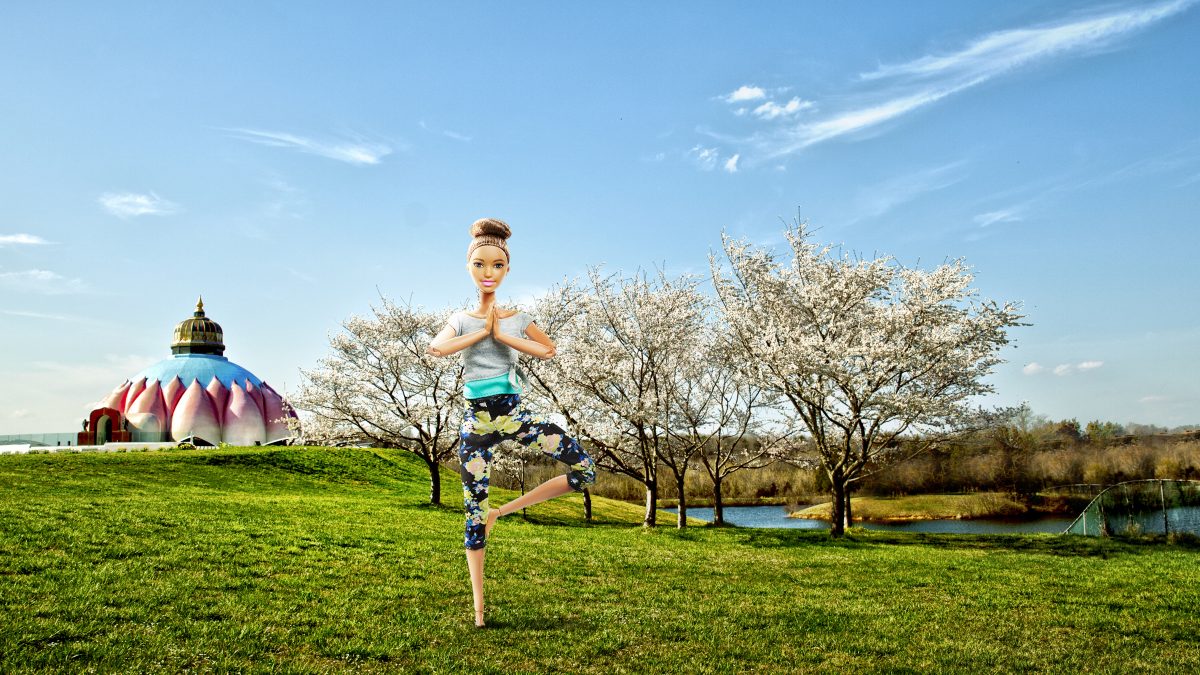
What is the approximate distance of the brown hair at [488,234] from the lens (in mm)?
7191

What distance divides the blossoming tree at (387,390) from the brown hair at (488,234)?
21479mm

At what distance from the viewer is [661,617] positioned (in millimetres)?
8164

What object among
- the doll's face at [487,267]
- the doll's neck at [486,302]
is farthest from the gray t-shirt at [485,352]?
the doll's face at [487,267]

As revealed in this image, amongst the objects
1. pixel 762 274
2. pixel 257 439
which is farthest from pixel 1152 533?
pixel 257 439

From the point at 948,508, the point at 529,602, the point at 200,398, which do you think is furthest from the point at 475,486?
the point at 200,398

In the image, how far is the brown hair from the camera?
7191mm

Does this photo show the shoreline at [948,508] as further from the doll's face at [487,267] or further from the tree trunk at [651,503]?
the doll's face at [487,267]

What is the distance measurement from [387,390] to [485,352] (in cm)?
2402

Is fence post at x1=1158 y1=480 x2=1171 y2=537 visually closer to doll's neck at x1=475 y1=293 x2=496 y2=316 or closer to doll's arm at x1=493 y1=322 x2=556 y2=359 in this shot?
doll's arm at x1=493 y1=322 x2=556 y2=359

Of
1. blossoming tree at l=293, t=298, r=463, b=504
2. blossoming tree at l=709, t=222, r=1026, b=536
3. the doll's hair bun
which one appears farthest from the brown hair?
blossoming tree at l=293, t=298, r=463, b=504

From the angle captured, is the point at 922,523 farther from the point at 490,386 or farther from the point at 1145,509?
the point at 490,386

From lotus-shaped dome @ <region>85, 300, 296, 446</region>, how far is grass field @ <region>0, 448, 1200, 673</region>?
43.8 meters

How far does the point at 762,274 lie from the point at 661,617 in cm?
1736

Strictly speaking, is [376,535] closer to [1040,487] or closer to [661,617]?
[661,617]
